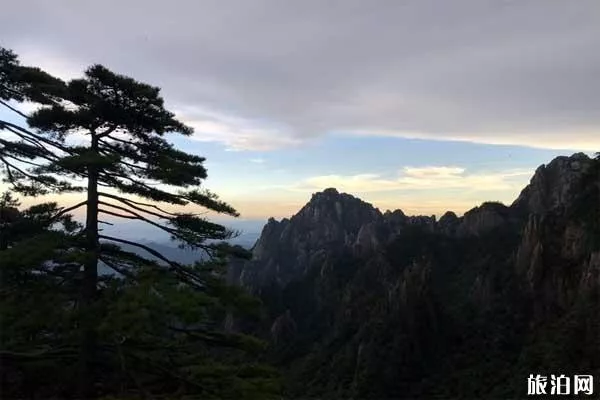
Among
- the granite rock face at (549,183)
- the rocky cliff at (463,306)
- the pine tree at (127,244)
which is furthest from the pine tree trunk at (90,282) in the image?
the granite rock face at (549,183)

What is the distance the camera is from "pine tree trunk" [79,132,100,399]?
996cm

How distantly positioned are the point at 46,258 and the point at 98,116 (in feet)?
9.62

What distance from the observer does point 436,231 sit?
103438mm

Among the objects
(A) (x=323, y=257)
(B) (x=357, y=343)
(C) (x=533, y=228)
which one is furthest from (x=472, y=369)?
(A) (x=323, y=257)

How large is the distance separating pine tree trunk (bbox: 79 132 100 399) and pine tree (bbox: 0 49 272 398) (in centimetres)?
2

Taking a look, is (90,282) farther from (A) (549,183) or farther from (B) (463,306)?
(A) (549,183)

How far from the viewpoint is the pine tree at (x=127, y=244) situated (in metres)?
9.53

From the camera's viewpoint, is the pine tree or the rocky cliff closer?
the pine tree

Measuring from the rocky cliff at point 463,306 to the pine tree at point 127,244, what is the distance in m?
37.5

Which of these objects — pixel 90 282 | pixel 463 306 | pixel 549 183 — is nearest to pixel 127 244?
pixel 90 282

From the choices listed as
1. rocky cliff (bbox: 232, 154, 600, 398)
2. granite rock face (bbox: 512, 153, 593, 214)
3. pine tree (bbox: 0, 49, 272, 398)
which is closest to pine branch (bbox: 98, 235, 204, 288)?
pine tree (bbox: 0, 49, 272, 398)

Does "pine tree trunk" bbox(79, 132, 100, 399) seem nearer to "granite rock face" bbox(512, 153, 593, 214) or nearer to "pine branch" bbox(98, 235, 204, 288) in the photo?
"pine branch" bbox(98, 235, 204, 288)

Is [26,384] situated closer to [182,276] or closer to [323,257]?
[182,276]

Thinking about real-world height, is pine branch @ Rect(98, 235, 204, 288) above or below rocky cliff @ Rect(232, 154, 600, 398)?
above
